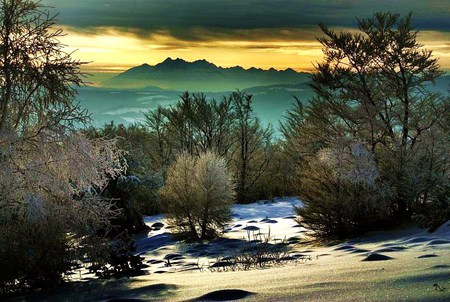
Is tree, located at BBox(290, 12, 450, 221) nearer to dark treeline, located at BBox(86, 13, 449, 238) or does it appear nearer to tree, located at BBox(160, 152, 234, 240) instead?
dark treeline, located at BBox(86, 13, 449, 238)

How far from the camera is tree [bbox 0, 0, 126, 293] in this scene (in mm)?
10852

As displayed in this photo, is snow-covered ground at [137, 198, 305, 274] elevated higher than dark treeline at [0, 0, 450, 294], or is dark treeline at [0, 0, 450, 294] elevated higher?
dark treeline at [0, 0, 450, 294]

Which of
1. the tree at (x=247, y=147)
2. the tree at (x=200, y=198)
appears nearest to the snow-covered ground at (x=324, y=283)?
the tree at (x=200, y=198)

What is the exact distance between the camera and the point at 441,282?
20.4 ft

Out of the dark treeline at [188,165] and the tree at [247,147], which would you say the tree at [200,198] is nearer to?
the dark treeline at [188,165]

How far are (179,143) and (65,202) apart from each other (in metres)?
25.7

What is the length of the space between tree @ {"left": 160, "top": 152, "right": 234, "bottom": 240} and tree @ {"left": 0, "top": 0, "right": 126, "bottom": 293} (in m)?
6.05

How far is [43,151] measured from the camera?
1259 cm

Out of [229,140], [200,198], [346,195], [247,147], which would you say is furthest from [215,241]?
[247,147]

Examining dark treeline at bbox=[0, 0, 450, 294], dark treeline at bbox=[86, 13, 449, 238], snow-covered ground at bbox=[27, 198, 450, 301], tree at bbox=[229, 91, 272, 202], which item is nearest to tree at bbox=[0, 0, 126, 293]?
dark treeline at bbox=[0, 0, 450, 294]

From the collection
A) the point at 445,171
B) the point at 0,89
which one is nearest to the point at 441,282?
the point at 0,89

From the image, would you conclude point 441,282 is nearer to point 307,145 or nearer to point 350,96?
point 350,96

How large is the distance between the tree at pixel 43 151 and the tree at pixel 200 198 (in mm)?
6049

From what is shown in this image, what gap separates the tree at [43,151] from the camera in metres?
10.9
